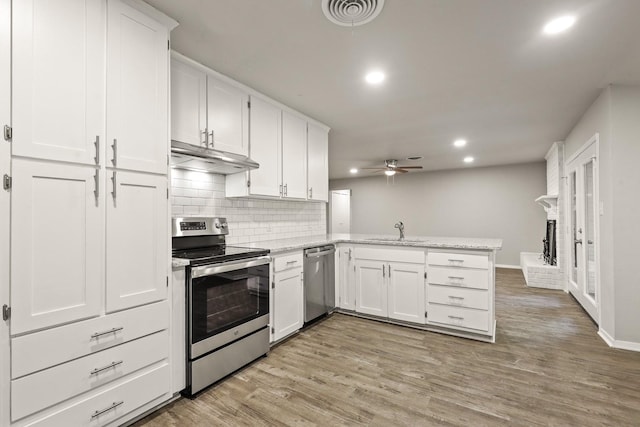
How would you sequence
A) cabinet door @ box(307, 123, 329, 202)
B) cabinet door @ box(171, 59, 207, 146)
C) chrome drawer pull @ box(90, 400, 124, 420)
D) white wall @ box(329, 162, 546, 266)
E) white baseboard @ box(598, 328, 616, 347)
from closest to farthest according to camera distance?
chrome drawer pull @ box(90, 400, 124, 420) → cabinet door @ box(171, 59, 207, 146) → white baseboard @ box(598, 328, 616, 347) → cabinet door @ box(307, 123, 329, 202) → white wall @ box(329, 162, 546, 266)

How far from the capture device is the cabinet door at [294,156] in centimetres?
353

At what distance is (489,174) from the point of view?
300 inches

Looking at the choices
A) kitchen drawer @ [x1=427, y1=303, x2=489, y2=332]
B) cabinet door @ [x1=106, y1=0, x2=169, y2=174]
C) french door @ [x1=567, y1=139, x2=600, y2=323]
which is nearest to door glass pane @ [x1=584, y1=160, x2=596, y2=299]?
french door @ [x1=567, y1=139, x2=600, y2=323]

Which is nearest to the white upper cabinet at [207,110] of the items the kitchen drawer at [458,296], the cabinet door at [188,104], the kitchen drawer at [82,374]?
the cabinet door at [188,104]

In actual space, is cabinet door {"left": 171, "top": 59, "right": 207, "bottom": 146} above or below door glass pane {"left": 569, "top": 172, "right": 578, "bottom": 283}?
above

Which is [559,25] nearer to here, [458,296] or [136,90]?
[458,296]

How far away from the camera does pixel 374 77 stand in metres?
2.81

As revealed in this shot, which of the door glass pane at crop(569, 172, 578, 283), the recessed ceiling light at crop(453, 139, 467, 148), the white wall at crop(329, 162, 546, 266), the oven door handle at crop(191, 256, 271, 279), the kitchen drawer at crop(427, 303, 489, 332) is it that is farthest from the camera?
the white wall at crop(329, 162, 546, 266)

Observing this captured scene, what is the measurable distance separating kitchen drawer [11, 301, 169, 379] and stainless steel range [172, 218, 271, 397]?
0.84ft

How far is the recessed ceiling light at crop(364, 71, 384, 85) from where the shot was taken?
8.98ft

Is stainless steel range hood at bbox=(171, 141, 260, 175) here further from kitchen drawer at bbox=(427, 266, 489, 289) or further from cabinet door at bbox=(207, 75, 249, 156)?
kitchen drawer at bbox=(427, 266, 489, 289)

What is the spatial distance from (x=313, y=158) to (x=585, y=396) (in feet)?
11.0

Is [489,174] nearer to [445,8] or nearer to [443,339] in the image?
[443,339]

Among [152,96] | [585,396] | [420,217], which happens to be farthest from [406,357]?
[420,217]
